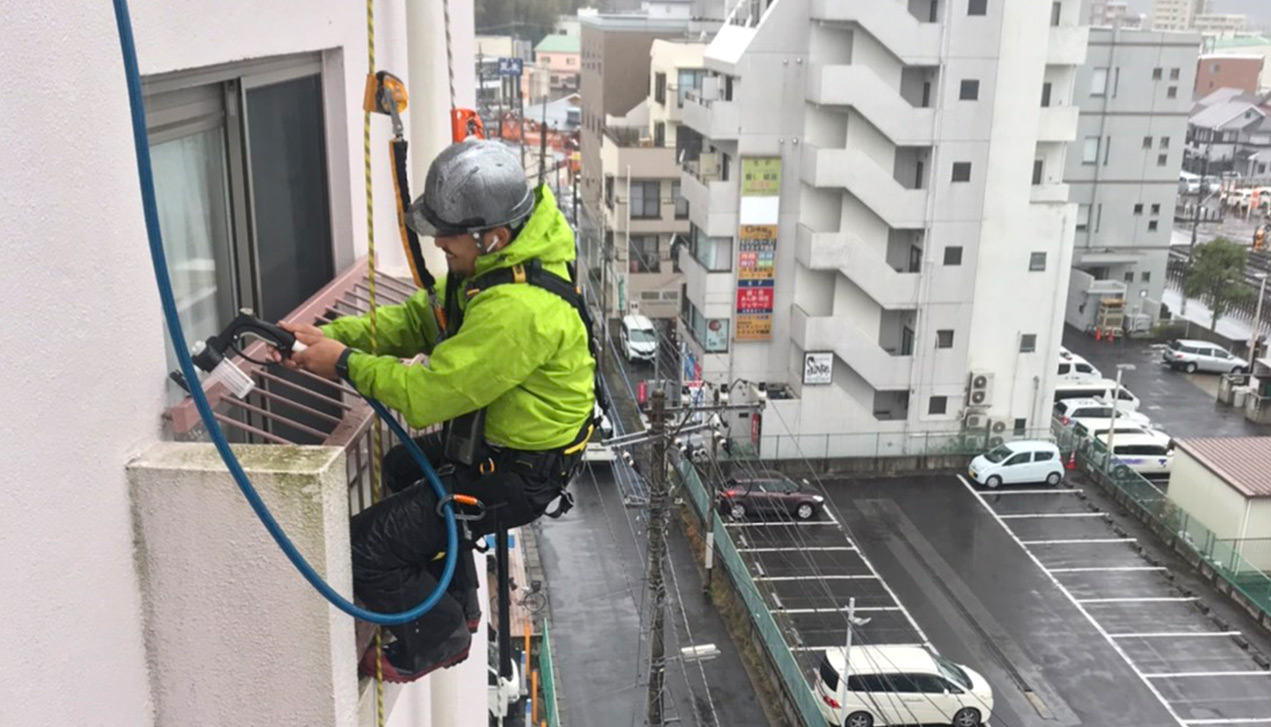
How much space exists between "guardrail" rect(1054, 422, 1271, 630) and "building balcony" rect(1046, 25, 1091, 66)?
915 cm

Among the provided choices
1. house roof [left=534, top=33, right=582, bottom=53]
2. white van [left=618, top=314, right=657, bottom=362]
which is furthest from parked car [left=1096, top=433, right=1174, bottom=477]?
house roof [left=534, top=33, right=582, bottom=53]

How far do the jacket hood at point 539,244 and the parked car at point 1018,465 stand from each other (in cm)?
2366

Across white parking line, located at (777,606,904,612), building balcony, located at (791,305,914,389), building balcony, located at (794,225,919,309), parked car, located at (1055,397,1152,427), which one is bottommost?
white parking line, located at (777,606,904,612)

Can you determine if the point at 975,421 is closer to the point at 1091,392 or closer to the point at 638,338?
the point at 1091,392

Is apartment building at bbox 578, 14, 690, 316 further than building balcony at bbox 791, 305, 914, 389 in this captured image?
Yes

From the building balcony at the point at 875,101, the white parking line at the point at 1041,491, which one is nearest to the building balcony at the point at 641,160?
the building balcony at the point at 875,101

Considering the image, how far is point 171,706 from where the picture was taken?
2.71m

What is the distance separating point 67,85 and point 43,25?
0.45ft

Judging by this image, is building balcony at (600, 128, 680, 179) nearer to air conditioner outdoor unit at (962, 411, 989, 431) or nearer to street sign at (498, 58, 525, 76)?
street sign at (498, 58, 525, 76)

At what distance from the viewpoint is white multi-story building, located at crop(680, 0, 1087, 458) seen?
78.8ft

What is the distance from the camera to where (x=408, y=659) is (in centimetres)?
346

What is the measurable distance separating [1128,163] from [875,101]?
58.5ft

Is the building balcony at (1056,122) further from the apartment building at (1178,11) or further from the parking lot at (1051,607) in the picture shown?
→ the apartment building at (1178,11)

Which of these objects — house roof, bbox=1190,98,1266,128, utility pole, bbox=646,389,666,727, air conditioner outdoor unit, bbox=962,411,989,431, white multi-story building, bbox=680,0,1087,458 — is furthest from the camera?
house roof, bbox=1190,98,1266,128
